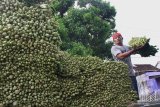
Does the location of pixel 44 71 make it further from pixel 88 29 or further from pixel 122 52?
pixel 88 29

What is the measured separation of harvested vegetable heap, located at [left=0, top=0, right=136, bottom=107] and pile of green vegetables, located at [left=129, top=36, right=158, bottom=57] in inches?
19.3

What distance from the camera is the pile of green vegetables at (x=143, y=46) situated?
5320 mm

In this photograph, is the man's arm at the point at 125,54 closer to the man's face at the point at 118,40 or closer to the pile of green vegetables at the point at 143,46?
the pile of green vegetables at the point at 143,46

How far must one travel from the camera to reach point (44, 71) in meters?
4.62

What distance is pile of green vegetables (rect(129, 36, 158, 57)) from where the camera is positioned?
5.32m

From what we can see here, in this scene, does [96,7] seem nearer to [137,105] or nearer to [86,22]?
[86,22]

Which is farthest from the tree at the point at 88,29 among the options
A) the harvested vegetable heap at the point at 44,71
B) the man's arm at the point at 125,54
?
the harvested vegetable heap at the point at 44,71

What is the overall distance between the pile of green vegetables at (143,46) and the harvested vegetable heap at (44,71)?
49 cm

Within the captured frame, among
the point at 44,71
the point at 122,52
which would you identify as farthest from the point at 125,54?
the point at 44,71

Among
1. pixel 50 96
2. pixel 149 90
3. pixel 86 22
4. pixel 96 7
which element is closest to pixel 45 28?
pixel 50 96

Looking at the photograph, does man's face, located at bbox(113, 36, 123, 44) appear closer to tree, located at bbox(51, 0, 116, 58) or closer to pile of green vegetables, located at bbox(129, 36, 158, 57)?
pile of green vegetables, located at bbox(129, 36, 158, 57)

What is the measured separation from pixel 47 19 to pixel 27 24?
33 centimetres

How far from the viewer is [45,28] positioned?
194 inches

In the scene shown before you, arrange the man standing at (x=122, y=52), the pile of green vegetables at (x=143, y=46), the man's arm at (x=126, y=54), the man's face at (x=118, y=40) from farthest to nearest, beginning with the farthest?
the man's face at (x=118, y=40)
the man standing at (x=122, y=52)
the man's arm at (x=126, y=54)
the pile of green vegetables at (x=143, y=46)
